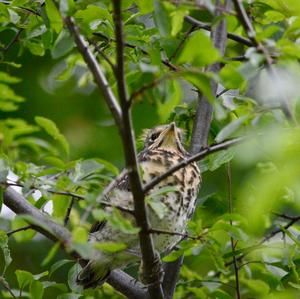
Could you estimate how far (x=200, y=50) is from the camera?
1842 mm

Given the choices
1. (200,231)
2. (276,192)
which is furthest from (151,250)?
(276,192)

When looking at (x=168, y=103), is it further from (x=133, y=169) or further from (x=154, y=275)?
(x=154, y=275)

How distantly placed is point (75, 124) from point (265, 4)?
8.48 ft

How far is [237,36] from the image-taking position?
3.06 meters

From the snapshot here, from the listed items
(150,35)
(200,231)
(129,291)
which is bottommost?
(129,291)

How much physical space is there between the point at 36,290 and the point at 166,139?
1046 mm

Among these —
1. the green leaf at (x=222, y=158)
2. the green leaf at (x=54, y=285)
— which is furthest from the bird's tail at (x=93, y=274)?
the green leaf at (x=222, y=158)

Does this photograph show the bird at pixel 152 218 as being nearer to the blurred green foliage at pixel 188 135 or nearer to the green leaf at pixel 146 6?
the blurred green foliage at pixel 188 135

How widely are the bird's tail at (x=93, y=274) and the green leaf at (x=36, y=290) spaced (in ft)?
1.44

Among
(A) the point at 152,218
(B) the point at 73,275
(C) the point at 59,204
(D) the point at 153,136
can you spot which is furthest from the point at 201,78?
(D) the point at 153,136

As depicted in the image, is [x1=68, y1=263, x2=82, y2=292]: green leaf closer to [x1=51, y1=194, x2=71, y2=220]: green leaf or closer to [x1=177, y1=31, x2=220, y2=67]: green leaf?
[x1=51, y1=194, x2=71, y2=220]: green leaf

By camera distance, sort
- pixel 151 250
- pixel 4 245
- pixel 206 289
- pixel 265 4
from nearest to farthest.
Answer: pixel 151 250 → pixel 4 245 → pixel 265 4 → pixel 206 289

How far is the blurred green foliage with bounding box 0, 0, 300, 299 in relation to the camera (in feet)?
6.40

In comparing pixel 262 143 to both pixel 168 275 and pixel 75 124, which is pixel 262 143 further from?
pixel 75 124
